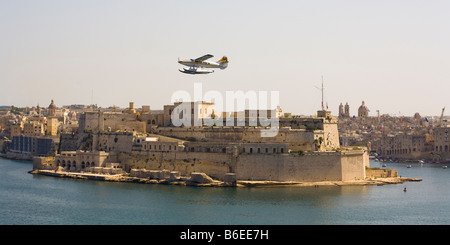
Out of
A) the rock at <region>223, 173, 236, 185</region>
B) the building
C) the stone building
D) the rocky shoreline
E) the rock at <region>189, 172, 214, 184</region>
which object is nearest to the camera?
the rocky shoreline

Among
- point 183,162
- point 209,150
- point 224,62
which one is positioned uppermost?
point 224,62

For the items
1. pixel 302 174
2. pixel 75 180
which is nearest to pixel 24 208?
pixel 75 180

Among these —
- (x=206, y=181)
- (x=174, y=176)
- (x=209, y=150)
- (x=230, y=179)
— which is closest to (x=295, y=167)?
(x=230, y=179)

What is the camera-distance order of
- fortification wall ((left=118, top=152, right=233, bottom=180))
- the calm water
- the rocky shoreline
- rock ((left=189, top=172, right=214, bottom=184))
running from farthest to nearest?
fortification wall ((left=118, top=152, right=233, bottom=180)) → rock ((left=189, top=172, right=214, bottom=184)) → the rocky shoreline → the calm water

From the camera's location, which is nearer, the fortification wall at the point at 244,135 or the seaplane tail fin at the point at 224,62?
the seaplane tail fin at the point at 224,62

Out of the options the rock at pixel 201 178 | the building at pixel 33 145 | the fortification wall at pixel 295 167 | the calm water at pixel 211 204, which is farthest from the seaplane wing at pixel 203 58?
the building at pixel 33 145

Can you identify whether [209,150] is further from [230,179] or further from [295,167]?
[295,167]

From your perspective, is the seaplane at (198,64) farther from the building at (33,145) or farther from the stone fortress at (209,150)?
the building at (33,145)

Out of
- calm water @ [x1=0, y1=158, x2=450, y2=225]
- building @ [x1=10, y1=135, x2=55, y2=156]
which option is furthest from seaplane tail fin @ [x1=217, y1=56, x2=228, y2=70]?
building @ [x1=10, y1=135, x2=55, y2=156]

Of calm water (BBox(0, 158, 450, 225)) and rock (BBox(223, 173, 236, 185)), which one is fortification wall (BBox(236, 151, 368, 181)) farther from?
calm water (BBox(0, 158, 450, 225))

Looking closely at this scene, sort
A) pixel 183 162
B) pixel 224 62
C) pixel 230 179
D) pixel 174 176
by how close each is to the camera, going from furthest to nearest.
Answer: pixel 224 62 < pixel 183 162 < pixel 174 176 < pixel 230 179
